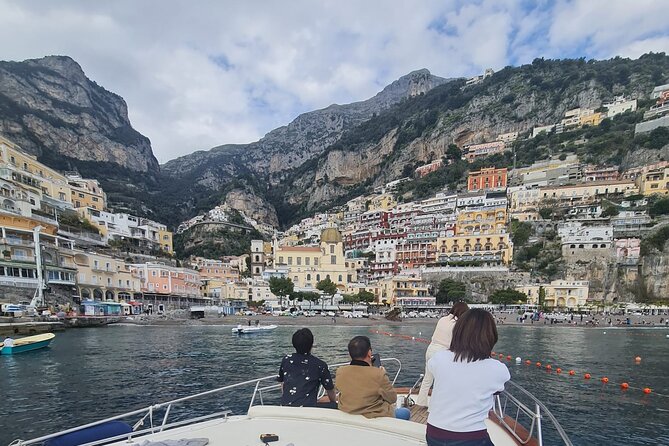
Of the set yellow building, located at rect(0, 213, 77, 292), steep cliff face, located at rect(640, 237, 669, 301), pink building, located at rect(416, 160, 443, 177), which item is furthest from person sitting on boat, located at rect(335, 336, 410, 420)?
→ pink building, located at rect(416, 160, 443, 177)

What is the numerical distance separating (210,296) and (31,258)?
3792 centimetres

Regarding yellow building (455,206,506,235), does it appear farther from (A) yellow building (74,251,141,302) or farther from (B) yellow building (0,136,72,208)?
(B) yellow building (0,136,72,208)

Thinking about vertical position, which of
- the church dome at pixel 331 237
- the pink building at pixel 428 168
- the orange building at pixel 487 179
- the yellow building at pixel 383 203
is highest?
the pink building at pixel 428 168

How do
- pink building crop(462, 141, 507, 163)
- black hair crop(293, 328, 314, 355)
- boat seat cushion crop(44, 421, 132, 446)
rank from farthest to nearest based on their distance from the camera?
1. pink building crop(462, 141, 507, 163)
2. black hair crop(293, 328, 314, 355)
3. boat seat cushion crop(44, 421, 132, 446)

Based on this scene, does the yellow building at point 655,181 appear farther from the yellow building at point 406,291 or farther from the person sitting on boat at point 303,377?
the person sitting on boat at point 303,377

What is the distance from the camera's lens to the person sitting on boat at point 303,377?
15.4 feet

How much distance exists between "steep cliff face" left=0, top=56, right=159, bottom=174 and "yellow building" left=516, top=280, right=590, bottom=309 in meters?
135

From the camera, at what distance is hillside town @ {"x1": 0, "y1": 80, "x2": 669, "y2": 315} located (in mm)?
48438

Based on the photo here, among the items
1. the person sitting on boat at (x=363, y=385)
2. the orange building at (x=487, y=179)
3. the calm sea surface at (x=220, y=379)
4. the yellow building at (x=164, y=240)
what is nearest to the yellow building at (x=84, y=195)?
the yellow building at (x=164, y=240)

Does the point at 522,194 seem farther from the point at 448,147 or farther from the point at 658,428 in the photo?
the point at 658,428

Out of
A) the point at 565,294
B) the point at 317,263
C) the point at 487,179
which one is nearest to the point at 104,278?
the point at 317,263

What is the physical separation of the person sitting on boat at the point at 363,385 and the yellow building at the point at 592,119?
147 m

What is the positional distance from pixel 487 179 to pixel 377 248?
4163 cm

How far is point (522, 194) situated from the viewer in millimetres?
93188
